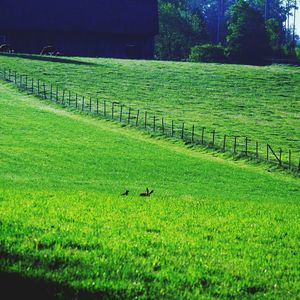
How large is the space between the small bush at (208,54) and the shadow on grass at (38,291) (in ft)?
288

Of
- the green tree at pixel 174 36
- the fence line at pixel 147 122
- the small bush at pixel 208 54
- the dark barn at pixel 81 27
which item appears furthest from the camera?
the green tree at pixel 174 36

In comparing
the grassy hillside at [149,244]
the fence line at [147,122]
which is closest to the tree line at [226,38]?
the fence line at [147,122]

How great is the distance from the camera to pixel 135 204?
1393cm

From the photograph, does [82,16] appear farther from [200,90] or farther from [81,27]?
[200,90]

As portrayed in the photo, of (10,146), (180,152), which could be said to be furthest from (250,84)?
(10,146)

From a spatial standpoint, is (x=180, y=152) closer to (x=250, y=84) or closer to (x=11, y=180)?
(x=11, y=180)

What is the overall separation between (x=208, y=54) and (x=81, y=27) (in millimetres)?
19540

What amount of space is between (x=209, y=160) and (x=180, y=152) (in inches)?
98.8

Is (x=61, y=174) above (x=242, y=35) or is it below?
below

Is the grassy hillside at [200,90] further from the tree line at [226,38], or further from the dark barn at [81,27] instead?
the tree line at [226,38]

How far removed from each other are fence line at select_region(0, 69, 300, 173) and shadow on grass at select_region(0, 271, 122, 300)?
24.2 meters

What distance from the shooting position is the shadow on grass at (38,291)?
6.20 metres

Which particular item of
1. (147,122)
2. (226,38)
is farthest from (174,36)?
(147,122)

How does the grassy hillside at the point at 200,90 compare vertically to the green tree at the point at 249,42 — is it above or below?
below
